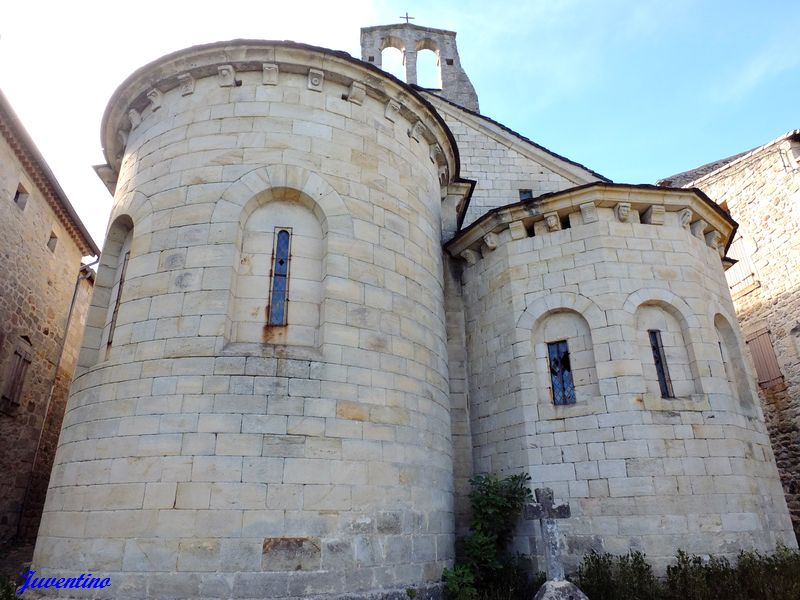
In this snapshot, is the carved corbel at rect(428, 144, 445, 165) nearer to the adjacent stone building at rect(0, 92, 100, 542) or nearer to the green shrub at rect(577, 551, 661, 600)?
the green shrub at rect(577, 551, 661, 600)

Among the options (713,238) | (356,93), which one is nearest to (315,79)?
(356,93)

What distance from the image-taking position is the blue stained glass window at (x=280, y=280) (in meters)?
6.71

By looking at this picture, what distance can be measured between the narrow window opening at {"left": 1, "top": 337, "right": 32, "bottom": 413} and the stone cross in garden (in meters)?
11.9

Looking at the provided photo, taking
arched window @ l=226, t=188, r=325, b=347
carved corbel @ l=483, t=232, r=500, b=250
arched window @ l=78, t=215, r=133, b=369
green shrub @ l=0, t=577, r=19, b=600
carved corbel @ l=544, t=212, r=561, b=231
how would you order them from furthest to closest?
1. carved corbel @ l=483, t=232, r=500, b=250
2. carved corbel @ l=544, t=212, r=561, b=231
3. arched window @ l=78, t=215, r=133, b=369
4. arched window @ l=226, t=188, r=325, b=347
5. green shrub @ l=0, t=577, r=19, b=600

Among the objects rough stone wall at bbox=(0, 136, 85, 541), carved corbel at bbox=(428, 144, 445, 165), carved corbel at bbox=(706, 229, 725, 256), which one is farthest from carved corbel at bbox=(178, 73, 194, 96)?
carved corbel at bbox=(706, 229, 725, 256)

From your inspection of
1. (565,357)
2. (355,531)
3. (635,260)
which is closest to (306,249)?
(355,531)

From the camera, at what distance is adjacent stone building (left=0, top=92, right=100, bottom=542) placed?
12.1m

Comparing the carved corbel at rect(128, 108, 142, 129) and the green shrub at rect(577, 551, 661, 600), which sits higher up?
the carved corbel at rect(128, 108, 142, 129)

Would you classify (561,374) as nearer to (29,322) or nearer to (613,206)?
(613,206)

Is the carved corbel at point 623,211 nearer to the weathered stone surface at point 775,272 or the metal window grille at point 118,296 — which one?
the metal window grille at point 118,296

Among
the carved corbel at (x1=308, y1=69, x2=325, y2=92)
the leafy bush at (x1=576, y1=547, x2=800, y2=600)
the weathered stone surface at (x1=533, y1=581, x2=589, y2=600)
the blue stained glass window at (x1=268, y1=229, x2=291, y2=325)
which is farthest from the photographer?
the carved corbel at (x1=308, y1=69, x2=325, y2=92)

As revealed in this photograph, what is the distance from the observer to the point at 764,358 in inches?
558

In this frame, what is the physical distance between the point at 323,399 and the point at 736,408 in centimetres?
603

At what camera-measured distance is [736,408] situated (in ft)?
26.0
